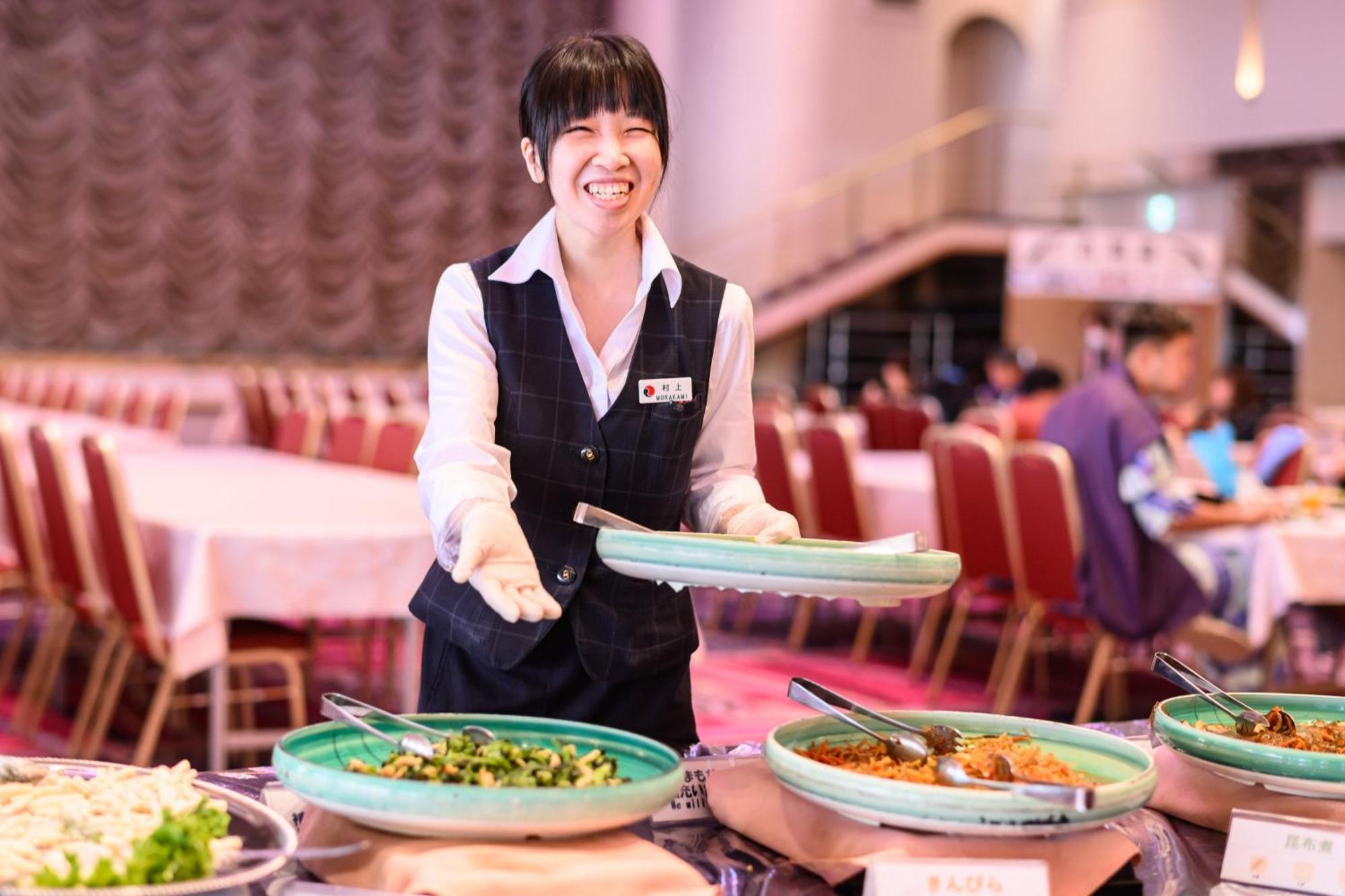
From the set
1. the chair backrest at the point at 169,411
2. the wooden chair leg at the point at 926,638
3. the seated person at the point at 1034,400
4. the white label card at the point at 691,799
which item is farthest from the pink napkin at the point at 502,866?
the chair backrest at the point at 169,411

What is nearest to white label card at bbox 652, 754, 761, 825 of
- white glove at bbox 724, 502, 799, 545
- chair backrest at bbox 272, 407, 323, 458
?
white glove at bbox 724, 502, 799, 545

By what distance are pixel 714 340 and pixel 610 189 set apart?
208 millimetres

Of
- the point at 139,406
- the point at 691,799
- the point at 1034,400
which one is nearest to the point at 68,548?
the point at 691,799

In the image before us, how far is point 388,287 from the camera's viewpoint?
1470 centimetres

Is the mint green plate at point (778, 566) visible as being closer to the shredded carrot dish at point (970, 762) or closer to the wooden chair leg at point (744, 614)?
the shredded carrot dish at point (970, 762)

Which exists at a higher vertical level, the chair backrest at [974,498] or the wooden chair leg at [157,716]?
the chair backrest at [974,498]

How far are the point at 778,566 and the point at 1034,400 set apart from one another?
620 centimetres

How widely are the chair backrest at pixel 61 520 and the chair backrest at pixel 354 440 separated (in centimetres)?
137

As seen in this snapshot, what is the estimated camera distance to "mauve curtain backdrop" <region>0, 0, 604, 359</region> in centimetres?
1327

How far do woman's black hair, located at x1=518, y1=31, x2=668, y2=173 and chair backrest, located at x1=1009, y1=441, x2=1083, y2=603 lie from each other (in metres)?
3.15

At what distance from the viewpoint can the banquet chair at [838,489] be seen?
5.49 m

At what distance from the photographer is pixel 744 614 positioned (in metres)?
6.66

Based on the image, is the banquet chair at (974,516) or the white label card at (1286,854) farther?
the banquet chair at (974,516)

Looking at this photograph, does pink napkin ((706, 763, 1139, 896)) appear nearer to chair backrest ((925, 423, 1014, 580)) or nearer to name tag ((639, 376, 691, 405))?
name tag ((639, 376, 691, 405))
